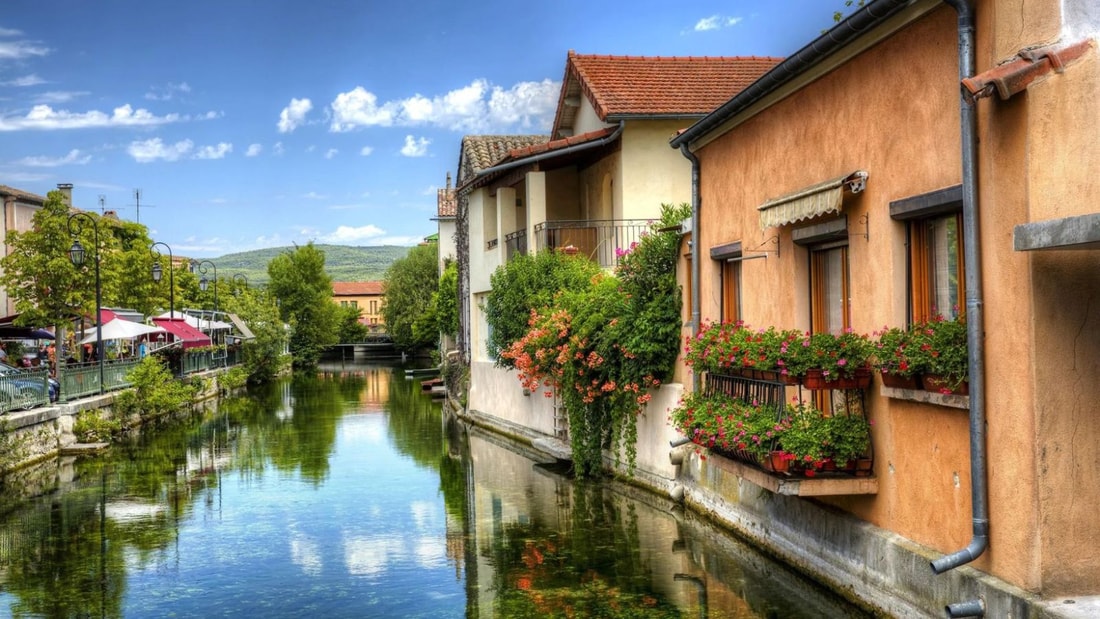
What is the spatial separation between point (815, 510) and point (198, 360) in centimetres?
3612

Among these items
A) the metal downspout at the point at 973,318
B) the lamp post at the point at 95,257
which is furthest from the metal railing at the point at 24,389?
the metal downspout at the point at 973,318

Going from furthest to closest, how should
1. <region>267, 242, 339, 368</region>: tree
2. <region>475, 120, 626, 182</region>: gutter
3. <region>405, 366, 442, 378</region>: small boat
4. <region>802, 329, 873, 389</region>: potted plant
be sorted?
<region>267, 242, 339, 368</region>: tree, <region>405, 366, 442, 378</region>: small boat, <region>475, 120, 626, 182</region>: gutter, <region>802, 329, 873, 389</region>: potted plant

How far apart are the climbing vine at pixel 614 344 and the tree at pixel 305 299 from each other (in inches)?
2254

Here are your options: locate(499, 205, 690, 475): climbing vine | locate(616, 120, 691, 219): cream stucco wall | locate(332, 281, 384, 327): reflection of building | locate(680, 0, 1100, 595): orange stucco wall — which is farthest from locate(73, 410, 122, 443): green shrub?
locate(332, 281, 384, 327): reflection of building

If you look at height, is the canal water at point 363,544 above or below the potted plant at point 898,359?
below

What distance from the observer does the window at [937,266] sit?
25.8 feet

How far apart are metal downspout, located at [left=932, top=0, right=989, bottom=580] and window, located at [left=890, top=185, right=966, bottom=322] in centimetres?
46

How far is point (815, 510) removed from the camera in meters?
10.1

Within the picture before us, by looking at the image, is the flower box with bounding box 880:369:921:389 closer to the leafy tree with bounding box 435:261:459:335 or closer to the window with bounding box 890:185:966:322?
the window with bounding box 890:185:966:322

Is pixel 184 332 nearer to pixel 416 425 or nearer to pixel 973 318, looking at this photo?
pixel 416 425

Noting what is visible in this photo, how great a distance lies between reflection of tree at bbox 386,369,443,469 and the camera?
22.2 meters

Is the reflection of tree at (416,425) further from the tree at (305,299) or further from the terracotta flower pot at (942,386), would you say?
the tree at (305,299)

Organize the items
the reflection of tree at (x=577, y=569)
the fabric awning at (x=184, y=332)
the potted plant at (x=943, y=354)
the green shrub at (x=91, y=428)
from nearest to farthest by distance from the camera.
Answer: the potted plant at (x=943, y=354)
the reflection of tree at (x=577, y=569)
the green shrub at (x=91, y=428)
the fabric awning at (x=184, y=332)

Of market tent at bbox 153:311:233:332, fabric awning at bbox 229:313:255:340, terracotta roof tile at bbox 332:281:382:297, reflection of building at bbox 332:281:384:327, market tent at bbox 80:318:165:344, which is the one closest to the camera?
market tent at bbox 80:318:165:344
